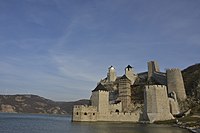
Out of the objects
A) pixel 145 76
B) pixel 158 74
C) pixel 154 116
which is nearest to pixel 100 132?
pixel 154 116

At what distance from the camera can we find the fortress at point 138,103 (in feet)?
165

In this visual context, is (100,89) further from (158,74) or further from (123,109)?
(158,74)

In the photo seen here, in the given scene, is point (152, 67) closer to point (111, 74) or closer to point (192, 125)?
point (111, 74)

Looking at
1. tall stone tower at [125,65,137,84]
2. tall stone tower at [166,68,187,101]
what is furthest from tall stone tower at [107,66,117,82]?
tall stone tower at [166,68,187,101]

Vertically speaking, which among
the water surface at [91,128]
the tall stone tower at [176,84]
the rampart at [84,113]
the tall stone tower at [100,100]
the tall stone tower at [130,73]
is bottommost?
the water surface at [91,128]

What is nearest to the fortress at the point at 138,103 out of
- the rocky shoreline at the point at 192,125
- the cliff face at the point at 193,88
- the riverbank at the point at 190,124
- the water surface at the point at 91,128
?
the cliff face at the point at 193,88

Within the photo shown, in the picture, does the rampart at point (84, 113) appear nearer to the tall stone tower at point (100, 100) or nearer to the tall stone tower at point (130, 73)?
the tall stone tower at point (100, 100)

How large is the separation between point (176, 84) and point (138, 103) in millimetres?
9718

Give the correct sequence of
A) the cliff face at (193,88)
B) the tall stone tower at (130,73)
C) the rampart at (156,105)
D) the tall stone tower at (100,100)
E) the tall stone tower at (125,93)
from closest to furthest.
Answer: the rampart at (156,105)
the tall stone tower at (100,100)
the cliff face at (193,88)
the tall stone tower at (125,93)
the tall stone tower at (130,73)

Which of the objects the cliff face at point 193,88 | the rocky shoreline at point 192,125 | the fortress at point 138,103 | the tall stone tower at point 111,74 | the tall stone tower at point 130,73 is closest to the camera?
the rocky shoreline at point 192,125

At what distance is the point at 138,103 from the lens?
60062mm

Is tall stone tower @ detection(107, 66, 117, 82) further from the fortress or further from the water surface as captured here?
the water surface

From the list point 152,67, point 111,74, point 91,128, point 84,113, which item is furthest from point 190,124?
point 111,74

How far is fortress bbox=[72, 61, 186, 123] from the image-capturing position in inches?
1975
